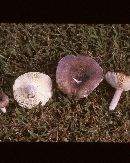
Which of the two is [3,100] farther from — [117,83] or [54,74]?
[117,83]

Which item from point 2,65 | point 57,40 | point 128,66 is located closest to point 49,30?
point 57,40

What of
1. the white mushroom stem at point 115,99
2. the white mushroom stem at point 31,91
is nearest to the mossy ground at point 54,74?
the white mushroom stem at point 115,99

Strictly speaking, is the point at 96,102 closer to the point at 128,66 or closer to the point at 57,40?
the point at 128,66

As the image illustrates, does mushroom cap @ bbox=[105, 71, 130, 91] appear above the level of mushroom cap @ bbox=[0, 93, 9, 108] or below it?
above

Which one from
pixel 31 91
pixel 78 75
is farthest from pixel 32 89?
pixel 78 75

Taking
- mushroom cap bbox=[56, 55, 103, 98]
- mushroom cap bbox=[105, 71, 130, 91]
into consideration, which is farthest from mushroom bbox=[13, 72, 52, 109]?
mushroom cap bbox=[105, 71, 130, 91]

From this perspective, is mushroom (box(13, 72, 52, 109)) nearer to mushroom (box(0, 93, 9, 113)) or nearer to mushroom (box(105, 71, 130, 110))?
mushroom (box(0, 93, 9, 113))
